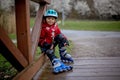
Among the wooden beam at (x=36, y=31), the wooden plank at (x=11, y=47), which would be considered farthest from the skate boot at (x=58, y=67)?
the wooden plank at (x=11, y=47)

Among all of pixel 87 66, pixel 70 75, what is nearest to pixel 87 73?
pixel 70 75

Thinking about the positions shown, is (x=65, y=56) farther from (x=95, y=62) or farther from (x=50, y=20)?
(x=50, y=20)

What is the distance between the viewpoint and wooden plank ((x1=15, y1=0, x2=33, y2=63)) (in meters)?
3.27

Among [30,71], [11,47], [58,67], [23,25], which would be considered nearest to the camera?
[11,47]

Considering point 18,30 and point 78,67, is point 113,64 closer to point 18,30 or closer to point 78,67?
point 78,67

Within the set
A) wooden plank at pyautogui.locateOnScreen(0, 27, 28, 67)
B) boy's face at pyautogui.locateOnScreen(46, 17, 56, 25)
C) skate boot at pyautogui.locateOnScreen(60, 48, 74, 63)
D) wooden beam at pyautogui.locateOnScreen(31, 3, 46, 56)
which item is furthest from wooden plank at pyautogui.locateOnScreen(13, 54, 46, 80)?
boy's face at pyautogui.locateOnScreen(46, 17, 56, 25)

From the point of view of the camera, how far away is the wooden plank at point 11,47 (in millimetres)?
2613

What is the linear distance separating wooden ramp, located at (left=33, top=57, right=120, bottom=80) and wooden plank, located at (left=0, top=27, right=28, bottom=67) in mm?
610

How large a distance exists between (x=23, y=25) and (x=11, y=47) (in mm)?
554

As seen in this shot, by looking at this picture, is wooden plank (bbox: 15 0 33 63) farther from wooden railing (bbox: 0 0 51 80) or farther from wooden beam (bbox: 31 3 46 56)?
wooden beam (bbox: 31 3 46 56)

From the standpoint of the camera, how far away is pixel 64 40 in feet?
15.4

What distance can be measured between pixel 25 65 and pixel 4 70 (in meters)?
1.59

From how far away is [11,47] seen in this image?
2859mm

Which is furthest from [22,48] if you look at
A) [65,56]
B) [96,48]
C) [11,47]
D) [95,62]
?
[96,48]
